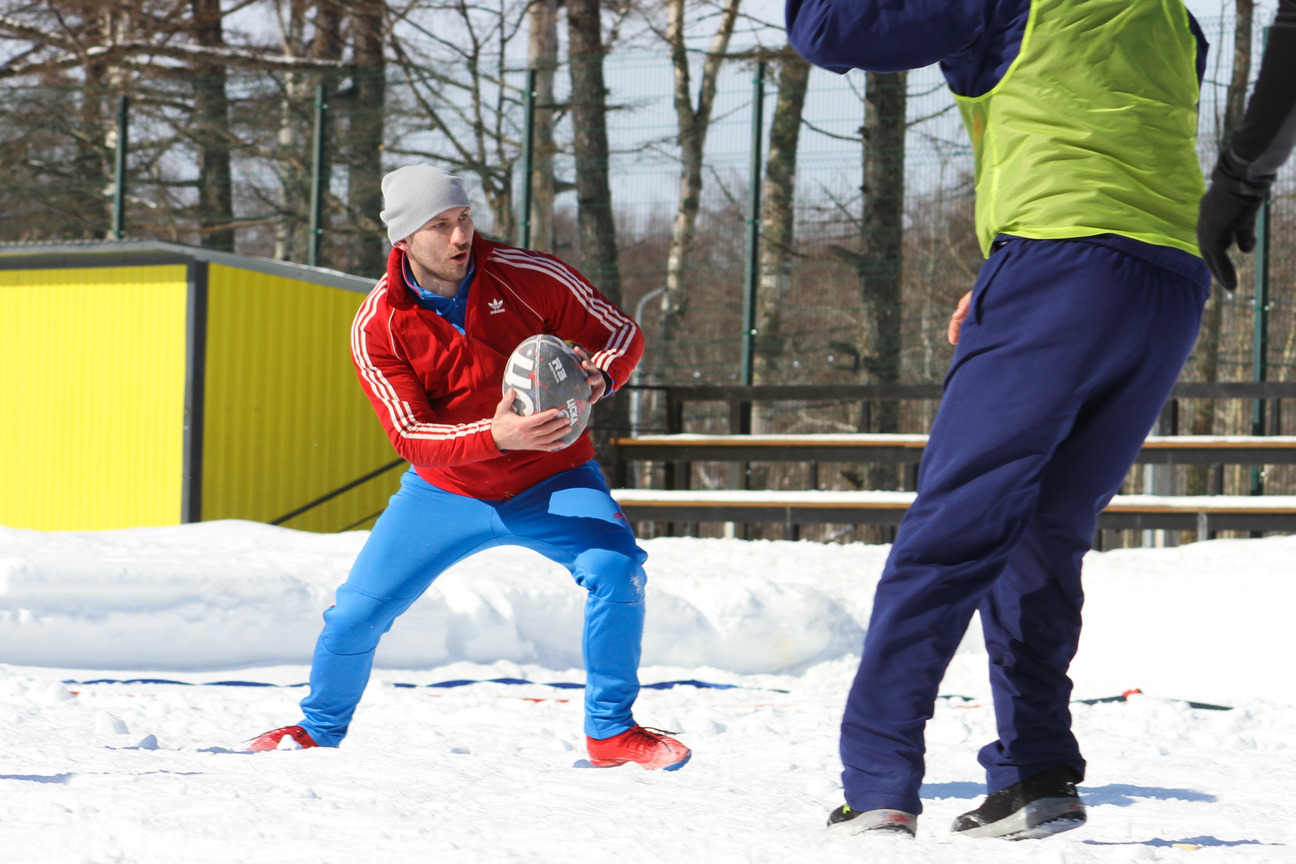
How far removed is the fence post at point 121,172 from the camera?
13.6 meters

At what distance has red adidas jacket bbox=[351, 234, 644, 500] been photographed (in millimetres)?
3969

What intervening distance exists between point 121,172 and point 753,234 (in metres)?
6.74

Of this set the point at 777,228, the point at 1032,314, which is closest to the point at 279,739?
the point at 1032,314

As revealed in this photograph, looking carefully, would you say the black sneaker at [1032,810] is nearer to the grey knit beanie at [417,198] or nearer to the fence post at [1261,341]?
the grey knit beanie at [417,198]

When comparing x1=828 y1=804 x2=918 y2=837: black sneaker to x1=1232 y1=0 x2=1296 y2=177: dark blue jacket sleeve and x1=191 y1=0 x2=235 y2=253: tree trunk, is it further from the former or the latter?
x1=191 y1=0 x2=235 y2=253: tree trunk

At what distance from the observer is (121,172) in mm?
13672

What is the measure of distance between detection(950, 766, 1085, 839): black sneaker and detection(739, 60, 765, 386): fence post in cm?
879

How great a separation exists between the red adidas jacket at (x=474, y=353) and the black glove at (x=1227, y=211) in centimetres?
212

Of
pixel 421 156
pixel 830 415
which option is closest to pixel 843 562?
pixel 830 415

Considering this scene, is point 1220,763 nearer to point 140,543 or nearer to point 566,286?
point 566,286

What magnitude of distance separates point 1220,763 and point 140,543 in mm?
6090

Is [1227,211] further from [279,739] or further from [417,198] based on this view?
[279,739]

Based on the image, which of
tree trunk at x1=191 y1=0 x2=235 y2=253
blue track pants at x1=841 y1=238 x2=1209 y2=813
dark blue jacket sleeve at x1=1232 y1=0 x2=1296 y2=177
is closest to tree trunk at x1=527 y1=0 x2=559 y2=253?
tree trunk at x1=191 y1=0 x2=235 y2=253

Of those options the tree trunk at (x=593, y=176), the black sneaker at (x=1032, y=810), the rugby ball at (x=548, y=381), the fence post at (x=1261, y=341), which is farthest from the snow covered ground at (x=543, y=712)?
the tree trunk at (x=593, y=176)
